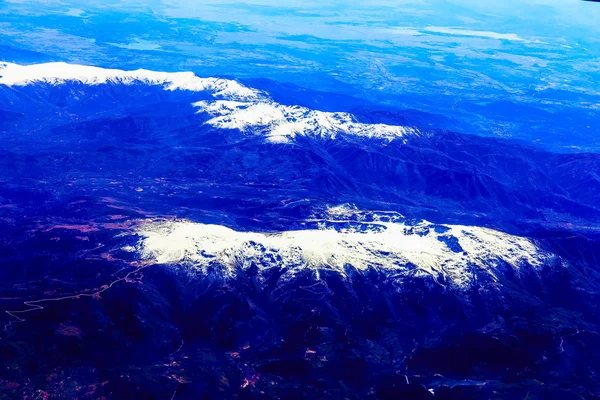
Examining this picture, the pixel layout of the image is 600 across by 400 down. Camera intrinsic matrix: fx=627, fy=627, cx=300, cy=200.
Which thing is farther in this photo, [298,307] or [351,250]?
[351,250]

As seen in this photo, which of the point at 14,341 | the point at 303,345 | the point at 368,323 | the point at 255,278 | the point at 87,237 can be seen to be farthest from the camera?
the point at 87,237

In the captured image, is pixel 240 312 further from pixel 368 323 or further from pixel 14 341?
pixel 14 341

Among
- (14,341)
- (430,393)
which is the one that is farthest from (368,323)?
(14,341)

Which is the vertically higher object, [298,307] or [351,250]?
[351,250]

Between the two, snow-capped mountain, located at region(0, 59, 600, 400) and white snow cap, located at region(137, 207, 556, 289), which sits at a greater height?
white snow cap, located at region(137, 207, 556, 289)

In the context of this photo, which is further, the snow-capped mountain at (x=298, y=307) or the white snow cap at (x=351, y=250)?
the white snow cap at (x=351, y=250)

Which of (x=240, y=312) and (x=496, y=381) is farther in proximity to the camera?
(x=240, y=312)

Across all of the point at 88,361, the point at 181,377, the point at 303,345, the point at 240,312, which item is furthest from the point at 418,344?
the point at 88,361

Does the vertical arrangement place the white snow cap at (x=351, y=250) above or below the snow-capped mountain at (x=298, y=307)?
above

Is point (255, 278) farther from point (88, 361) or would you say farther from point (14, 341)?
point (14, 341)

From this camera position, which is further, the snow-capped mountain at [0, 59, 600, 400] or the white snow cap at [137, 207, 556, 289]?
the white snow cap at [137, 207, 556, 289]

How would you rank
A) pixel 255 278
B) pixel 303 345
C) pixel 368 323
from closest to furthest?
pixel 303 345 → pixel 368 323 → pixel 255 278
